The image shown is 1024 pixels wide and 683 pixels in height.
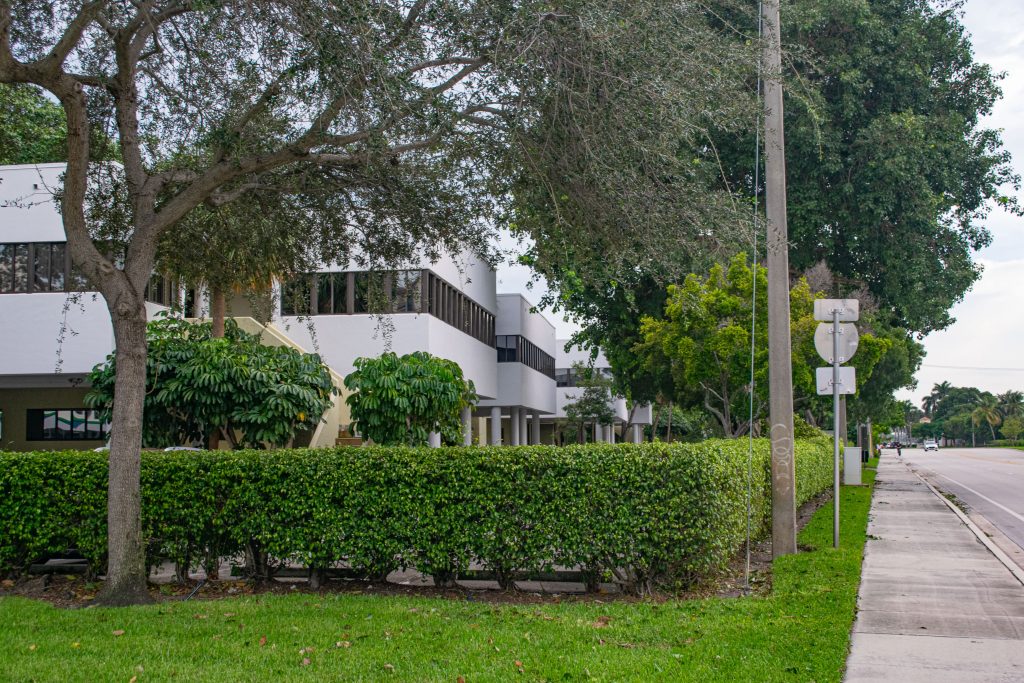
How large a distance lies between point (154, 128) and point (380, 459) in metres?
5.20

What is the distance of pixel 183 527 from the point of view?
389 inches

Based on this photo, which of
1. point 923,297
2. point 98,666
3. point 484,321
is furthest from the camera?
point 484,321

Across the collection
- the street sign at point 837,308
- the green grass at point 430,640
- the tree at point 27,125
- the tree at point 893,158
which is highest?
the tree at point 893,158

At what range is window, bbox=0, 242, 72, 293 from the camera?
69.7ft

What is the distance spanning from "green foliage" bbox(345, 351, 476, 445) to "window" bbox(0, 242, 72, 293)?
7.75 metres

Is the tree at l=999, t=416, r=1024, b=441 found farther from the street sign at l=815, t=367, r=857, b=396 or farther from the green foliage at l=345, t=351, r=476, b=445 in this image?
the street sign at l=815, t=367, r=857, b=396

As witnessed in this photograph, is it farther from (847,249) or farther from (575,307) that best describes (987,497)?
(575,307)

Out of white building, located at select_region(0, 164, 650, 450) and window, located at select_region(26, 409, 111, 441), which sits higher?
white building, located at select_region(0, 164, 650, 450)

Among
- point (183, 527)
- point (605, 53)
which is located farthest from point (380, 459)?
point (605, 53)

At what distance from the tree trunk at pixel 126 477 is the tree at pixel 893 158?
19.0 metres

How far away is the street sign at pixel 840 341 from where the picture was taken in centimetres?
1273

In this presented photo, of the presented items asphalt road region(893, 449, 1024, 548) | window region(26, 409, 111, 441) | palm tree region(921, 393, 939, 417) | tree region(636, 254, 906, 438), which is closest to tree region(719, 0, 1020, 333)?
tree region(636, 254, 906, 438)

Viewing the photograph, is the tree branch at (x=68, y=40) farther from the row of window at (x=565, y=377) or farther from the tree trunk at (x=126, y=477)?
the row of window at (x=565, y=377)

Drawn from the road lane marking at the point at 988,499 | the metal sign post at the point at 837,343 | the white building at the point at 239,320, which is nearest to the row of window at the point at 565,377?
the white building at the point at 239,320
